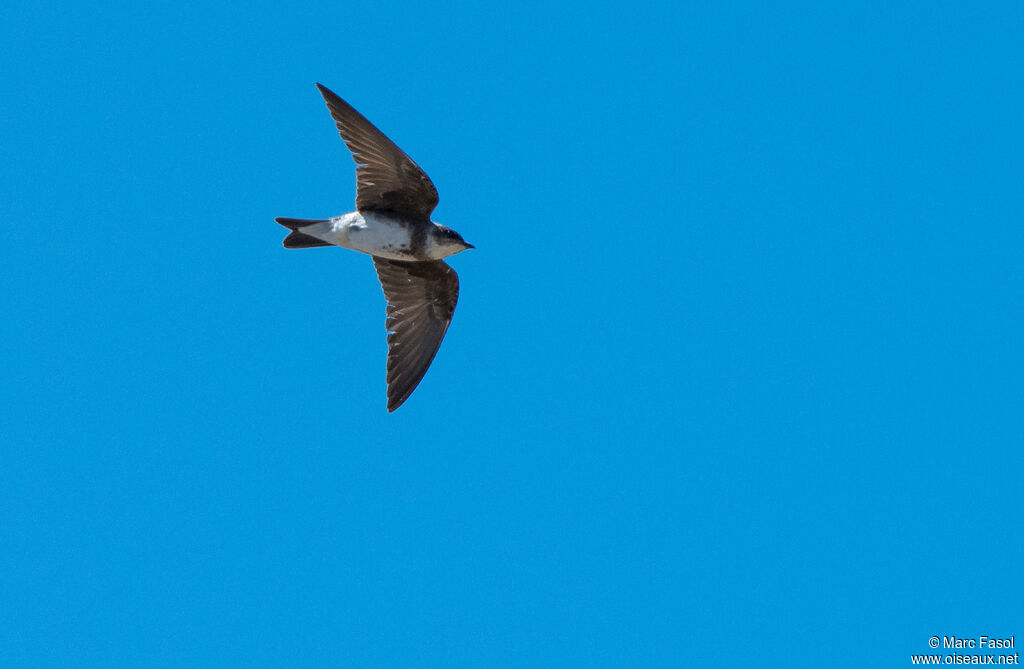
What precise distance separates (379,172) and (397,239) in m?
0.66

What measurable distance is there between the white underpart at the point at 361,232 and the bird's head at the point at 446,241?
0.28m

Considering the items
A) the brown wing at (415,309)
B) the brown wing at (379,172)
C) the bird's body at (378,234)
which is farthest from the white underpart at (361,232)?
the brown wing at (415,309)

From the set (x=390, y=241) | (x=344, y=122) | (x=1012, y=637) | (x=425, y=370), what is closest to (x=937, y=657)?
(x=1012, y=637)

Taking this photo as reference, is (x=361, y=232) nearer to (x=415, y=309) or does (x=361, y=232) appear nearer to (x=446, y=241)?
(x=446, y=241)

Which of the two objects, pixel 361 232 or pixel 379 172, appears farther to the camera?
pixel 361 232

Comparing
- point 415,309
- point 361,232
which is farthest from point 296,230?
point 415,309

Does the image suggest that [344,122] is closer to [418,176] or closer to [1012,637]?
[418,176]

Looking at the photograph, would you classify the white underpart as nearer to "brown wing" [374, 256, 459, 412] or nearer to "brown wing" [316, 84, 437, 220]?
"brown wing" [316, 84, 437, 220]

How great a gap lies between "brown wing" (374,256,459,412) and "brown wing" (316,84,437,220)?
3.21 feet

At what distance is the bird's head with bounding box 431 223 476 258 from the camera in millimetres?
10492

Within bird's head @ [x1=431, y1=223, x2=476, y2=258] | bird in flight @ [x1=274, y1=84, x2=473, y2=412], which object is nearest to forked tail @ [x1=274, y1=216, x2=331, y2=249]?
bird in flight @ [x1=274, y1=84, x2=473, y2=412]

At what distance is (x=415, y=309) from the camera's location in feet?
37.4

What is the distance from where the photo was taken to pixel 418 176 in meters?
10.1

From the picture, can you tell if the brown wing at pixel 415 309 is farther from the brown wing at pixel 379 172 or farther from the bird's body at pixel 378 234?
the brown wing at pixel 379 172
